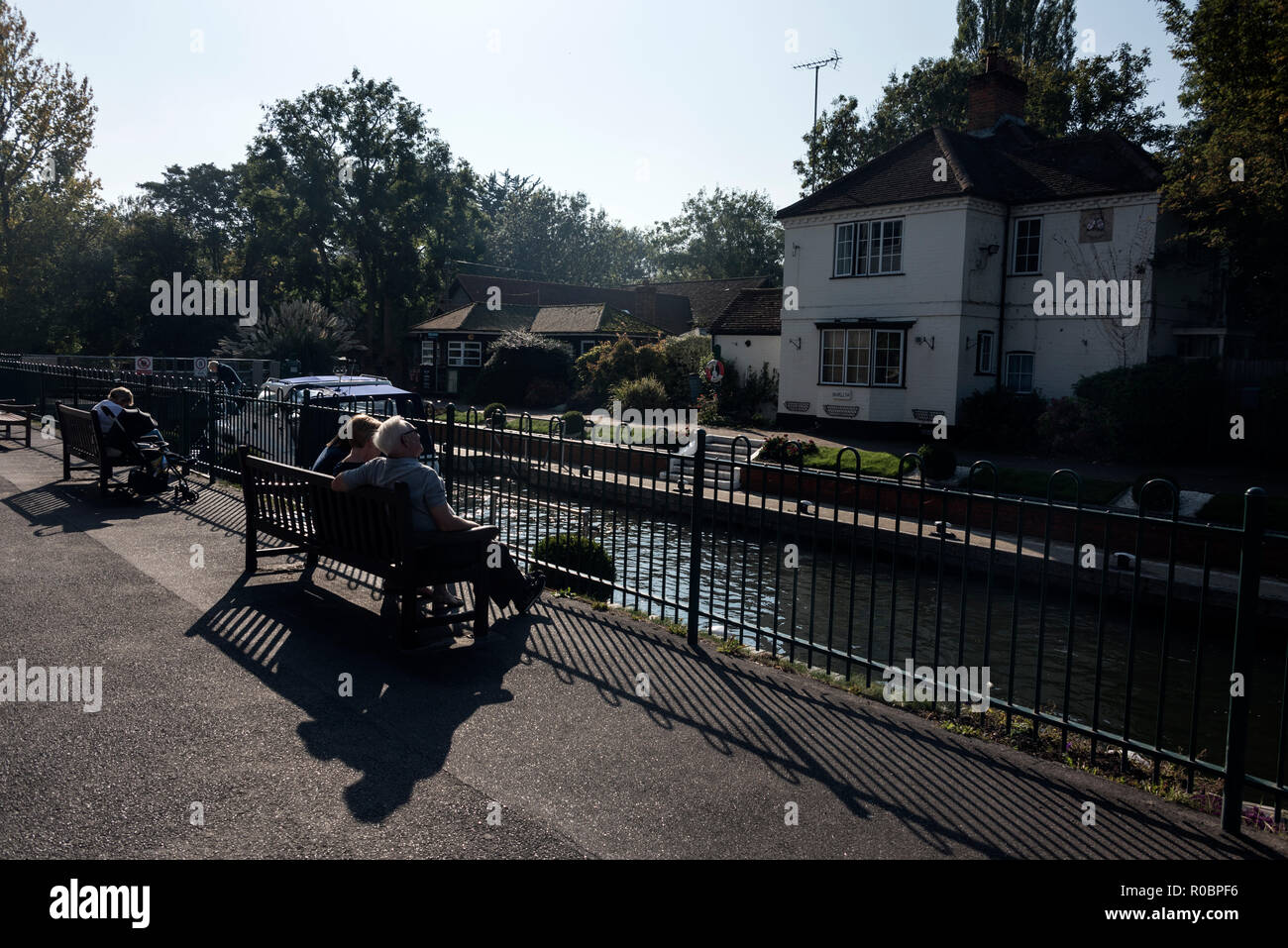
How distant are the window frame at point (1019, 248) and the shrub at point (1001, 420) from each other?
3777 mm

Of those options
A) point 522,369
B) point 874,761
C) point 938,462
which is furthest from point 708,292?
point 874,761

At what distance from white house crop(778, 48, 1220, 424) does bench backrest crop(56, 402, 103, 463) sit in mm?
21600

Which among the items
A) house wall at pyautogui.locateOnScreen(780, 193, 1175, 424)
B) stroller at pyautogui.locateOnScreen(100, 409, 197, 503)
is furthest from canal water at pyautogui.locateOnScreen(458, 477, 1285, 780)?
house wall at pyautogui.locateOnScreen(780, 193, 1175, 424)

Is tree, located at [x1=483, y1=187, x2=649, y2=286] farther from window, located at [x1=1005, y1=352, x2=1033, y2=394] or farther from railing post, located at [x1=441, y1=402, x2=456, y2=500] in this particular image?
railing post, located at [x1=441, y1=402, x2=456, y2=500]

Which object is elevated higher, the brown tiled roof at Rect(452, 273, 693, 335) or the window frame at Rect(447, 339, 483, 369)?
the brown tiled roof at Rect(452, 273, 693, 335)

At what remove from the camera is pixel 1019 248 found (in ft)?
92.7

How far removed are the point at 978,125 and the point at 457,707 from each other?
3303cm

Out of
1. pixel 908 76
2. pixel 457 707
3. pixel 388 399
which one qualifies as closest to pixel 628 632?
pixel 457 707

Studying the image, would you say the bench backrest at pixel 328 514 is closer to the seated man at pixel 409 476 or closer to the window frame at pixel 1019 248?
the seated man at pixel 409 476

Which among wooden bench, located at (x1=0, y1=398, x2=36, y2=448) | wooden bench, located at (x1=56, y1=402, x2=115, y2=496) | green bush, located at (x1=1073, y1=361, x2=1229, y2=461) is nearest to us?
wooden bench, located at (x1=56, y1=402, x2=115, y2=496)

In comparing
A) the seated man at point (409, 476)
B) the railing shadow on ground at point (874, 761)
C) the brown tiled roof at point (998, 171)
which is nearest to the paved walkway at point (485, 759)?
the railing shadow on ground at point (874, 761)

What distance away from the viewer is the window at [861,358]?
93.6ft

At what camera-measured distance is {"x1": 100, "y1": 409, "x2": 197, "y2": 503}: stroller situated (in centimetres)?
1182
